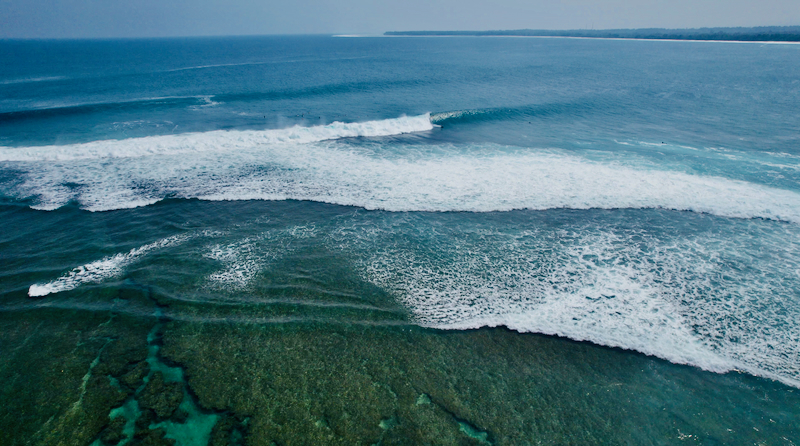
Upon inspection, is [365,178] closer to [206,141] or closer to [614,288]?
[206,141]

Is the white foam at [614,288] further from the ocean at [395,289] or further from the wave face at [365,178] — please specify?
the wave face at [365,178]

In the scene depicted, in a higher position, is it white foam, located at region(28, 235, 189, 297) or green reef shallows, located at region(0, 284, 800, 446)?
white foam, located at region(28, 235, 189, 297)

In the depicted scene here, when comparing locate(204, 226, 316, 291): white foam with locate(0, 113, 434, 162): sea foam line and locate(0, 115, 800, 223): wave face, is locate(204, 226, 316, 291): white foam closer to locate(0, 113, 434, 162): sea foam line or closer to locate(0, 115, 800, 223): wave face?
locate(0, 115, 800, 223): wave face

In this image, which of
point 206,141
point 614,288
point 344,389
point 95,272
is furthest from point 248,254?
point 206,141

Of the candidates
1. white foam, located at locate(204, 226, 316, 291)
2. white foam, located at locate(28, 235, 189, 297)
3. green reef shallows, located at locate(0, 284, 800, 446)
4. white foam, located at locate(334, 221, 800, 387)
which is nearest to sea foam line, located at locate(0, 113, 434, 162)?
white foam, located at locate(28, 235, 189, 297)

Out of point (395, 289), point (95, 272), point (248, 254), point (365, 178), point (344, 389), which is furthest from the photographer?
point (365, 178)

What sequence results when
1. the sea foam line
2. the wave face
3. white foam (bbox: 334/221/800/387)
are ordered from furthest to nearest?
the sea foam line
the wave face
white foam (bbox: 334/221/800/387)
